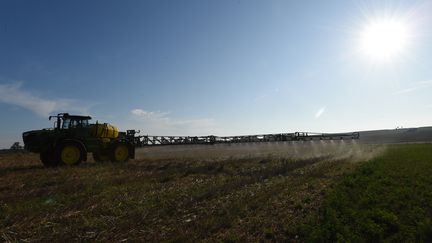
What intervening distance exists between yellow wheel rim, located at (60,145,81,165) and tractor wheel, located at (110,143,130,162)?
391 centimetres

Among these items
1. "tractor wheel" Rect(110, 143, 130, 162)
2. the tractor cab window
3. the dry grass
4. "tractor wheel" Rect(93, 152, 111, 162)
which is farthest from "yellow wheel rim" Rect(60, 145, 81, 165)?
the dry grass

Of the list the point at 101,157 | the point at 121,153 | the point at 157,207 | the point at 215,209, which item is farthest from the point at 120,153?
the point at 215,209

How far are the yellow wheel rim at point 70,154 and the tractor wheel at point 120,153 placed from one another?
3911 mm

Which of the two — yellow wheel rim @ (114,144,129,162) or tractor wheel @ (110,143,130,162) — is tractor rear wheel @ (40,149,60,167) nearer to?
tractor wheel @ (110,143,130,162)

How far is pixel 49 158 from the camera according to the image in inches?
829

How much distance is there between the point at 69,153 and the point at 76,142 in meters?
0.88

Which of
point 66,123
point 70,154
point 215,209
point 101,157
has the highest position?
point 66,123

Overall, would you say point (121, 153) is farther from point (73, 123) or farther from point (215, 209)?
point (215, 209)

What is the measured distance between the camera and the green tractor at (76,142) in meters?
20.8

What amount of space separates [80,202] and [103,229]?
9.99 feet

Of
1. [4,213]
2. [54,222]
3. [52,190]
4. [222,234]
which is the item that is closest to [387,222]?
[222,234]

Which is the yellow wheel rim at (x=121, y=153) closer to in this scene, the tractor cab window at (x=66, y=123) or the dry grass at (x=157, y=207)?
the tractor cab window at (x=66, y=123)

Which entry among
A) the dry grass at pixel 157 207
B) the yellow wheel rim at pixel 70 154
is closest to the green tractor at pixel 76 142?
the yellow wheel rim at pixel 70 154

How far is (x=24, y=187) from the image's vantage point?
13281mm
